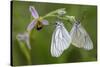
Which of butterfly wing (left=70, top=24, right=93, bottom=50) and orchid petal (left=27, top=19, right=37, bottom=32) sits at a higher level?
orchid petal (left=27, top=19, right=37, bottom=32)

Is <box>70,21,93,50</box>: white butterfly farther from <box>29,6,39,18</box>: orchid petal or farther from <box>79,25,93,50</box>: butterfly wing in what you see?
<box>29,6,39,18</box>: orchid petal

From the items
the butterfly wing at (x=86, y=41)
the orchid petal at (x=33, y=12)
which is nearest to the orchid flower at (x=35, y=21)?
the orchid petal at (x=33, y=12)

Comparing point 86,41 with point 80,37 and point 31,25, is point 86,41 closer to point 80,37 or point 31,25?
point 80,37

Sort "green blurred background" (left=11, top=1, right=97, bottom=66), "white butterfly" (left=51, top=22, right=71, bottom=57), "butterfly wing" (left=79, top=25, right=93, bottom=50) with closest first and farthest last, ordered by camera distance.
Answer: "green blurred background" (left=11, top=1, right=97, bottom=66), "white butterfly" (left=51, top=22, right=71, bottom=57), "butterfly wing" (left=79, top=25, right=93, bottom=50)

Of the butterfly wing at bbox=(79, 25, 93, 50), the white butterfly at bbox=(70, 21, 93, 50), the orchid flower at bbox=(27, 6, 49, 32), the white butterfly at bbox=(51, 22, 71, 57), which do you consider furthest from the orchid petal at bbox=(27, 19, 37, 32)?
the butterfly wing at bbox=(79, 25, 93, 50)

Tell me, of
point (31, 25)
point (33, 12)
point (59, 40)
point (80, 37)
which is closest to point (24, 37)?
point (31, 25)
